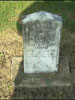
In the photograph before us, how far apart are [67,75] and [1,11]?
3.86 meters

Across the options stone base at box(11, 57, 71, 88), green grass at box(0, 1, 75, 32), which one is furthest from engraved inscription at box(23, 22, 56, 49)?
green grass at box(0, 1, 75, 32)

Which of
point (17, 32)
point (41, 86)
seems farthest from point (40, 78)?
point (17, 32)

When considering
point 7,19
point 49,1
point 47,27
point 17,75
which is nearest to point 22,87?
point 17,75

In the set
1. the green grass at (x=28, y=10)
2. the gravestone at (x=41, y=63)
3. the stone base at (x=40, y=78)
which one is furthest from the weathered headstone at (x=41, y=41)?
the green grass at (x=28, y=10)

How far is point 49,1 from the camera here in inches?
Answer: 335

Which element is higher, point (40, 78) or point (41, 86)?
point (40, 78)

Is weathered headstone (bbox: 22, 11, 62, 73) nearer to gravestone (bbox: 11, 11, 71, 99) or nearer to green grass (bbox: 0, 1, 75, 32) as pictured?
gravestone (bbox: 11, 11, 71, 99)

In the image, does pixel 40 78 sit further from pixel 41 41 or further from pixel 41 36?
pixel 41 36

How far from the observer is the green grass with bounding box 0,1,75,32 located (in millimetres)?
6985

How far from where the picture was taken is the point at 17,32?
21.9ft

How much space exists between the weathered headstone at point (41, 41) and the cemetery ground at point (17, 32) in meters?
0.59

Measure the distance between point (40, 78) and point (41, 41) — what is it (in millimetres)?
784

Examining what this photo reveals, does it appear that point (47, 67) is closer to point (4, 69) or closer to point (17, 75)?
point (17, 75)

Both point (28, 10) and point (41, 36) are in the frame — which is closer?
point (41, 36)
